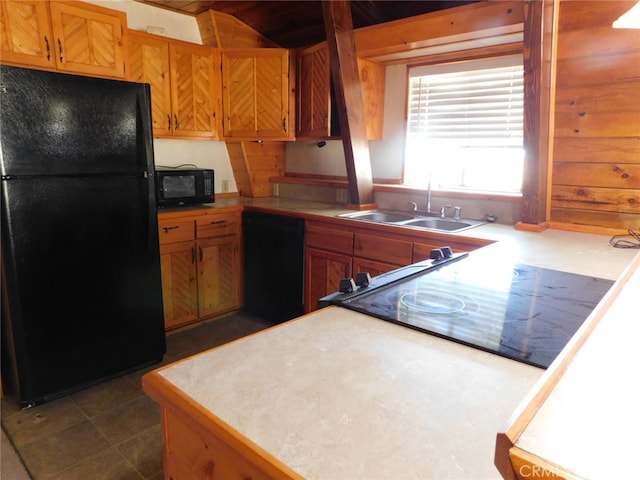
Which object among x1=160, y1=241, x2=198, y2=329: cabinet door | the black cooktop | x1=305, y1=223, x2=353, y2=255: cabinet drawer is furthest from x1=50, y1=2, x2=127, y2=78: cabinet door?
the black cooktop

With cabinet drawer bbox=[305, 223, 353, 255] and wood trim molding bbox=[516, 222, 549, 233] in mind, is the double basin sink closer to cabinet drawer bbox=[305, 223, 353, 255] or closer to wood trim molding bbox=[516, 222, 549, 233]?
cabinet drawer bbox=[305, 223, 353, 255]

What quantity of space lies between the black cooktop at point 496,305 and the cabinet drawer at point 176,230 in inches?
80.6

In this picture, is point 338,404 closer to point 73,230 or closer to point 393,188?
point 73,230

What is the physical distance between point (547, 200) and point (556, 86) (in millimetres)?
648

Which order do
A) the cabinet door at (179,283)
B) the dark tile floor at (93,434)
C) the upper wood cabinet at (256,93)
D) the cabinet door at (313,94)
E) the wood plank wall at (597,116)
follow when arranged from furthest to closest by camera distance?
the upper wood cabinet at (256,93)
the cabinet door at (313,94)
the cabinet door at (179,283)
the wood plank wall at (597,116)
the dark tile floor at (93,434)

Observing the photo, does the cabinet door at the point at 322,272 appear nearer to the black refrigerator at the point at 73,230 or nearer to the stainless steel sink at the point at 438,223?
the stainless steel sink at the point at 438,223

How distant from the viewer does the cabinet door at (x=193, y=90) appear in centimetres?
326

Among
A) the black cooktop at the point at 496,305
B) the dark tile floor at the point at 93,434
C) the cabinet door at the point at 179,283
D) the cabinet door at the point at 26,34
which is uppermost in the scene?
the cabinet door at the point at 26,34

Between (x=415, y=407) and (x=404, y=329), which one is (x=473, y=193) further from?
(x=415, y=407)

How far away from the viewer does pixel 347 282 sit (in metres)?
1.33

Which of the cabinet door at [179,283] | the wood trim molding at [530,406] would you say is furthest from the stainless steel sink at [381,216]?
the wood trim molding at [530,406]

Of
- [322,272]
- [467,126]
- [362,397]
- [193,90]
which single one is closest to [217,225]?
[322,272]

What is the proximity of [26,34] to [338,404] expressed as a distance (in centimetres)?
284

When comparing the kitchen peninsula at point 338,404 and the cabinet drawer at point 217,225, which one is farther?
the cabinet drawer at point 217,225
